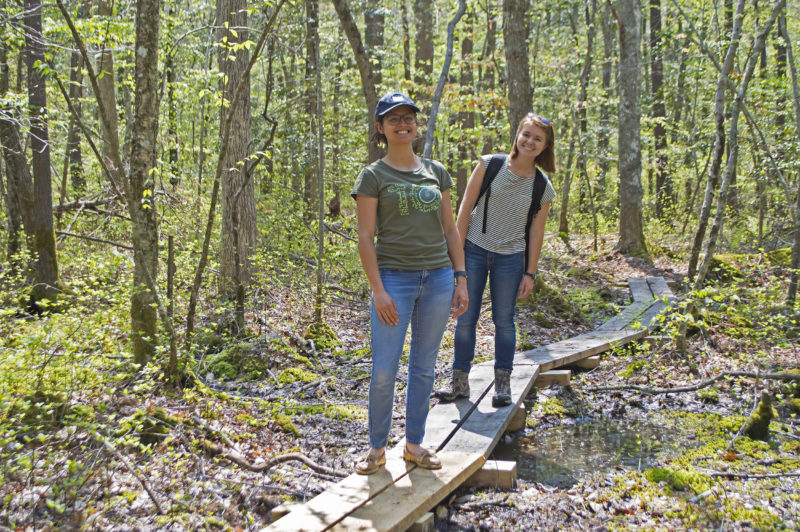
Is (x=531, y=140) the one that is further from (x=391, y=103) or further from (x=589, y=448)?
(x=589, y=448)

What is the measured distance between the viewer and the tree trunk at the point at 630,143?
14.7 m

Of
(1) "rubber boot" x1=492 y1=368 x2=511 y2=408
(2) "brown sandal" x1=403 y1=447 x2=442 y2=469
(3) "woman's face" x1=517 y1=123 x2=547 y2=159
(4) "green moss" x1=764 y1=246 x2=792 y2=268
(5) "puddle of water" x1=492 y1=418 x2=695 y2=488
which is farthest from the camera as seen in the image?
(4) "green moss" x1=764 y1=246 x2=792 y2=268

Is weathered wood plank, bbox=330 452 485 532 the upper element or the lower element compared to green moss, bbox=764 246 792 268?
lower

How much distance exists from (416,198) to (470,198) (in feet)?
4.78

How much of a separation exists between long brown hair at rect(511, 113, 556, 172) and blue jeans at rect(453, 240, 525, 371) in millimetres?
755

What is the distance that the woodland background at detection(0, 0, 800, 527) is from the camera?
4145 millimetres

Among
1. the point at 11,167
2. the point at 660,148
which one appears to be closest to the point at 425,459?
the point at 11,167

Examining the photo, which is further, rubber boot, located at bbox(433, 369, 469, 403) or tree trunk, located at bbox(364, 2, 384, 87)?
tree trunk, located at bbox(364, 2, 384, 87)

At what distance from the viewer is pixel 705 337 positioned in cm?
704

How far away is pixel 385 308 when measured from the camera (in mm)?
3262

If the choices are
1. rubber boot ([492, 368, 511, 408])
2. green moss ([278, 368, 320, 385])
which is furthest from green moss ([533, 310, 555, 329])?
rubber boot ([492, 368, 511, 408])

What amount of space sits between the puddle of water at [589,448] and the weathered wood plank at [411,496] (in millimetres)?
685

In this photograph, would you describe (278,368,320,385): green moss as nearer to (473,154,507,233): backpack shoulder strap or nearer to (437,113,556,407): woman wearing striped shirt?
(437,113,556,407): woman wearing striped shirt

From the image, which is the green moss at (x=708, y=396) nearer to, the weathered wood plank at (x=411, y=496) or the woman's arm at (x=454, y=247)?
the weathered wood plank at (x=411, y=496)
